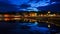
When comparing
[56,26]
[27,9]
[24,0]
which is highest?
[24,0]

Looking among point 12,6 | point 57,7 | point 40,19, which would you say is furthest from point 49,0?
point 12,6

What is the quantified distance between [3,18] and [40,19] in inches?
17.5

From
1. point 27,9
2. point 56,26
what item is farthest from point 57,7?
point 27,9

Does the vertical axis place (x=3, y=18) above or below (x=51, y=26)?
above

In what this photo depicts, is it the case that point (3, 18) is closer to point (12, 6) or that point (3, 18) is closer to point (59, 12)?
point (12, 6)

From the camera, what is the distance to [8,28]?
1.42 meters

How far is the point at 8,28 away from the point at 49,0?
60cm

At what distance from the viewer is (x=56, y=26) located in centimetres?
142

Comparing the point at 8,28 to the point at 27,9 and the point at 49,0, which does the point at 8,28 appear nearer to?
the point at 27,9

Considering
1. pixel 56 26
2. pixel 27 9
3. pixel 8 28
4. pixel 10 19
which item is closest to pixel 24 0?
pixel 27 9

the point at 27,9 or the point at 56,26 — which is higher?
the point at 27,9

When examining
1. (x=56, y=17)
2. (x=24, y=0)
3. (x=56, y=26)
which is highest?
(x=24, y=0)

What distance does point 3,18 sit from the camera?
4.61 ft

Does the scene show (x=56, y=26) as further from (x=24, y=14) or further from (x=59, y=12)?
(x=24, y=14)
